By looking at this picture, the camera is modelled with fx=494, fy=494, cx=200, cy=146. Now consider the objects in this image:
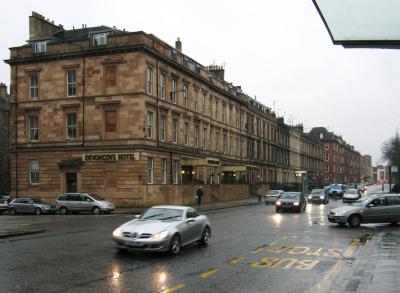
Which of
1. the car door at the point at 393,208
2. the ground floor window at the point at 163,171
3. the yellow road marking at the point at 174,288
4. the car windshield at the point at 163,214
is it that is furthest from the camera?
the ground floor window at the point at 163,171

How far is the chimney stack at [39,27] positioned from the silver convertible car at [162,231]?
38345 millimetres

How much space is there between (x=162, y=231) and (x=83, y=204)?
2374 centimetres

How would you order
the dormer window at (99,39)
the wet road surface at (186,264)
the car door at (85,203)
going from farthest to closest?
1. the dormer window at (99,39)
2. the car door at (85,203)
3. the wet road surface at (186,264)

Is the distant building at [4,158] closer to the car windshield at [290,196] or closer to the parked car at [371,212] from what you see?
the car windshield at [290,196]

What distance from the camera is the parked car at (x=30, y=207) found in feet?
122

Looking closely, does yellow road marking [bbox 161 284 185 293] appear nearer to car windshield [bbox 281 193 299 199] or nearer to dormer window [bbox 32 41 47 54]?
car windshield [bbox 281 193 299 199]

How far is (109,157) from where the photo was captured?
4169cm

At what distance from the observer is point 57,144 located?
146ft

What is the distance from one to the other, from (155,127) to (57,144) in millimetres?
9070

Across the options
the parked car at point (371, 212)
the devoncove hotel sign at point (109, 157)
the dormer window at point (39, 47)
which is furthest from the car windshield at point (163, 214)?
the dormer window at point (39, 47)

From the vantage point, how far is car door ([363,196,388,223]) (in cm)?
2352

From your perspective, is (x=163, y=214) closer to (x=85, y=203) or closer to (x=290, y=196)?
(x=85, y=203)

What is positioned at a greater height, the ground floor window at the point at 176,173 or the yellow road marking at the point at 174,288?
the ground floor window at the point at 176,173

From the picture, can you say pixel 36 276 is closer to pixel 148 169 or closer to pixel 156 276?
pixel 156 276
